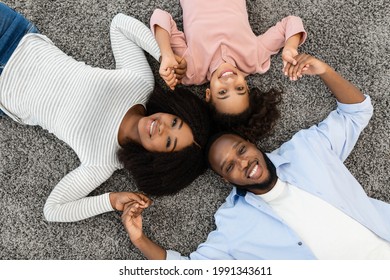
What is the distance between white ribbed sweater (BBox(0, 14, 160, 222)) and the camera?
3.58 feet

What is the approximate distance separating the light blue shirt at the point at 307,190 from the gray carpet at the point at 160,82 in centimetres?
8

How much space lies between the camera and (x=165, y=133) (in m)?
0.98

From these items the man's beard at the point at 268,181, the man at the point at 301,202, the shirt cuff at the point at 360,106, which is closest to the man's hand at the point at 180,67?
the man at the point at 301,202

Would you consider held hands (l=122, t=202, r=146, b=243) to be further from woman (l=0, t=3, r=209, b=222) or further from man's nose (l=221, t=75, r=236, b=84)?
man's nose (l=221, t=75, r=236, b=84)

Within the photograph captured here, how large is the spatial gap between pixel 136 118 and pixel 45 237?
0.45 meters

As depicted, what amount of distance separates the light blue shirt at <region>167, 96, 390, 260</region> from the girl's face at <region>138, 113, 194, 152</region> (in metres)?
0.23

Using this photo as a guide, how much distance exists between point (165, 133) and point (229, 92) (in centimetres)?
19

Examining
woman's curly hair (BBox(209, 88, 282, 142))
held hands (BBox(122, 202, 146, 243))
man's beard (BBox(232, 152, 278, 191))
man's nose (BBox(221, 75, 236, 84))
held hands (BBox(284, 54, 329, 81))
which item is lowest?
held hands (BBox(122, 202, 146, 243))

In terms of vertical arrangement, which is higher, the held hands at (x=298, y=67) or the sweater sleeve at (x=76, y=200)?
the held hands at (x=298, y=67)

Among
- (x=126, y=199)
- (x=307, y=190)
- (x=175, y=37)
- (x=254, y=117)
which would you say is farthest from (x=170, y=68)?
(x=307, y=190)

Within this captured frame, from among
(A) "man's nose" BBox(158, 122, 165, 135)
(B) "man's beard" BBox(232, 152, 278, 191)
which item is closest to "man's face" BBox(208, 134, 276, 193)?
(B) "man's beard" BBox(232, 152, 278, 191)

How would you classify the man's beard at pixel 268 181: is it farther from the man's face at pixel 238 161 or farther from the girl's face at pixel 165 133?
the girl's face at pixel 165 133

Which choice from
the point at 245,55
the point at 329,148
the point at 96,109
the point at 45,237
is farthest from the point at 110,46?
the point at 329,148

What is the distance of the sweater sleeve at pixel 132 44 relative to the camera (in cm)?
112
